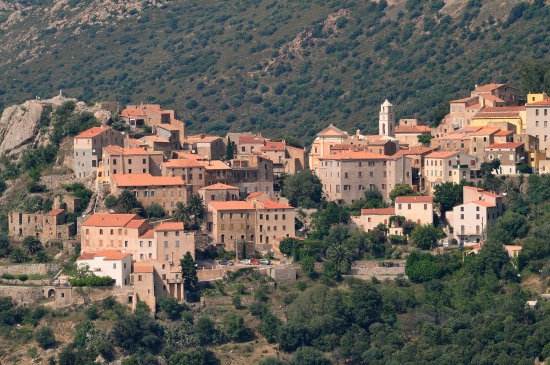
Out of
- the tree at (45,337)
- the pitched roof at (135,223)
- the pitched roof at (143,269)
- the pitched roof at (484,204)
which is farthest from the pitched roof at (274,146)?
the tree at (45,337)

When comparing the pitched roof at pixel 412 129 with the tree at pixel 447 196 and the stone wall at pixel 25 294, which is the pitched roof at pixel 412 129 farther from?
the stone wall at pixel 25 294

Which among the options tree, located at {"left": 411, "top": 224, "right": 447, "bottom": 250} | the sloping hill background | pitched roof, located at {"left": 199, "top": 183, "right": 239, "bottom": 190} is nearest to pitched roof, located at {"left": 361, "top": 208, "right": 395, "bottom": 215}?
tree, located at {"left": 411, "top": 224, "right": 447, "bottom": 250}

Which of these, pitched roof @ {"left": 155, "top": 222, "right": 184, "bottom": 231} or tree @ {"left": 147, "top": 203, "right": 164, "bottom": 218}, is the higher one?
tree @ {"left": 147, "top": 203, "right": 164, "bottom": 218}

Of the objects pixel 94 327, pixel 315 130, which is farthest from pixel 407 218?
pixel 315 130

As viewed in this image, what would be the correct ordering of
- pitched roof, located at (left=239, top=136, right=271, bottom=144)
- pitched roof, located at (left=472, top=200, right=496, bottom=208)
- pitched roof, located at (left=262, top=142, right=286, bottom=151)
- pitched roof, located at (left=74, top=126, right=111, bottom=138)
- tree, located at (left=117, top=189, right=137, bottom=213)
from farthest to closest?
1. pitched roof, located at (left=239, top=136, right=271, bottom=144)
2. pitched roof, located at (left=262, top=142, right=286, bottom=151)
3. pitched roof, located at (left=74, top=126, right=111, bottom=138)
4. pitched roof, located at (left=472, top=200, right=496, bottom=208)
5. tree, located at (left=117, top=189, right=137, bottom=213)

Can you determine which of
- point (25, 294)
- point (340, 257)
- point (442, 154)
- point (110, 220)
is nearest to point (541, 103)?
point (442, 154)

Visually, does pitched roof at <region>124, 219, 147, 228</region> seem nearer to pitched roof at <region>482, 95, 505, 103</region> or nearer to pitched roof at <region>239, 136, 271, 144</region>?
pitched roof at <region>239, 136, 271, 144</region>
